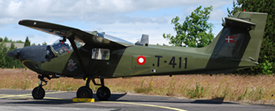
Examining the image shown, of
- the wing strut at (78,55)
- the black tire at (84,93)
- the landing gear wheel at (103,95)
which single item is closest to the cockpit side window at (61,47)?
the wing strut at (78,55)

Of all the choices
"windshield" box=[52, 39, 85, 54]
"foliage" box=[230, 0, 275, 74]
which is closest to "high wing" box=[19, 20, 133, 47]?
"windshield" box=[52, 39, 85, 54]

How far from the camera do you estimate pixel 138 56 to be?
11133 millimetres

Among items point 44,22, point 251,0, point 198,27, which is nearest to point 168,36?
point 198,27

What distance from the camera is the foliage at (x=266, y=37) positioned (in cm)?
2741

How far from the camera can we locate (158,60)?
1101cm

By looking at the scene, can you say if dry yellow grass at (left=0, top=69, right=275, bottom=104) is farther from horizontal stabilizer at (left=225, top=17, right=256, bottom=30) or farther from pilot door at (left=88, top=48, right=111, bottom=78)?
pilot door at (left=88, top=48, right=111, bottom=78)

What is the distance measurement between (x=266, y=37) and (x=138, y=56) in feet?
67.1

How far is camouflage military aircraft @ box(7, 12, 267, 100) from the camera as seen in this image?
416 inches

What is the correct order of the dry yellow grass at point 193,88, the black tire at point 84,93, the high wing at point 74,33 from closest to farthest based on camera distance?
1. the high wing at point 74,33
2. the black tire at point 84,93
3. the dry yellow grass at point 193,88

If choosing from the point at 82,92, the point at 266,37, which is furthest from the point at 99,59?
the point at 266,37

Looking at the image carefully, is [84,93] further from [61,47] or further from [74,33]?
[74,33]

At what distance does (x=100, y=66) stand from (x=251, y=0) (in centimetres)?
2260

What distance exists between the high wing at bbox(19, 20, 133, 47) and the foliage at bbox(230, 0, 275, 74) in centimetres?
2005

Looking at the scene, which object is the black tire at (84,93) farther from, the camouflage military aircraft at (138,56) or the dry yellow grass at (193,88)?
the dry yellow grass at (193,88)
